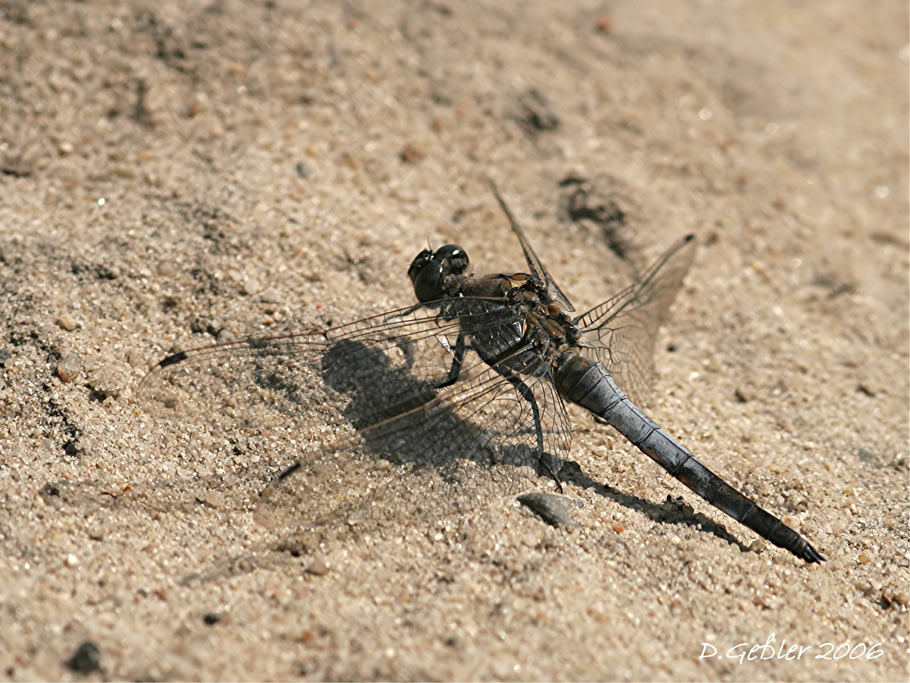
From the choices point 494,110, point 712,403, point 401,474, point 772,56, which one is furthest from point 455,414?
point 772,56

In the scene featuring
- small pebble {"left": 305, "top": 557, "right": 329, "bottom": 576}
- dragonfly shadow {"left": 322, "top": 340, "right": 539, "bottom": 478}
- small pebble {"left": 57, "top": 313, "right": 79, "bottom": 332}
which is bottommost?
small pebble {"left": 57, "top": 313, "right": 79, "bottom": 332}

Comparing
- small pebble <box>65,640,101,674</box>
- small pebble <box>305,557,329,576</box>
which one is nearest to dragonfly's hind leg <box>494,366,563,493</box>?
small pebble <box>305,557,329,576</box>

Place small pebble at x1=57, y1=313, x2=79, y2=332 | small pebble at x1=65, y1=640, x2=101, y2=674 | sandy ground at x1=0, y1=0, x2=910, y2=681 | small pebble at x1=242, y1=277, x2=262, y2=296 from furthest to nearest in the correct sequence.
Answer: small pebble at x1=242, y1=277, x2=262, y2=296, small pebble at x1=57, y1=313, x2=79, y2=332, sandy ground at x1=0, y1=0, x2=910, y2=681, small pebble at x1=65, y1=640, x2=101, y2=674

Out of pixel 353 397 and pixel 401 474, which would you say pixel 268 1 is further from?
pixel 401 474

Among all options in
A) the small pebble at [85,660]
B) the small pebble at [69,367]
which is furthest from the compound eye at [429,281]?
the small pebble at [85,660]

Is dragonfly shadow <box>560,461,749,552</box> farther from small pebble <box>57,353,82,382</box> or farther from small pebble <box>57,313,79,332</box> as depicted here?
small pebble <box>57,313,79,332</box>

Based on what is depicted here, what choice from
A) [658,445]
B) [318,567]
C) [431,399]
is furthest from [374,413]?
[658,445]
